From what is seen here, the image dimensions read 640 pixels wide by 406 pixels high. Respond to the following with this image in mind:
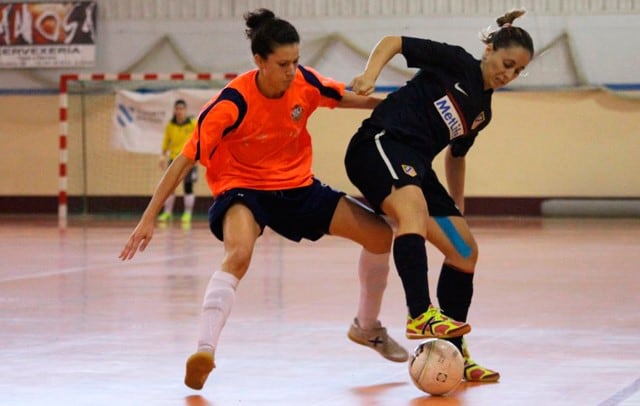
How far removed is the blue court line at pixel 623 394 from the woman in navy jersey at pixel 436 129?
1.72 feet

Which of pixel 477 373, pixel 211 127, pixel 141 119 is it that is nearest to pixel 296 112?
pixel 211 127

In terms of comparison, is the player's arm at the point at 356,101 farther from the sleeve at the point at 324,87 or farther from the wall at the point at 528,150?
the wall at the point at 528,150

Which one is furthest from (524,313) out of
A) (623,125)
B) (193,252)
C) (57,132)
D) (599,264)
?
(57,132)

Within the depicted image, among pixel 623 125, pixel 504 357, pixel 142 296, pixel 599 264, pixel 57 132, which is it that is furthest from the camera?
pixel 57 132

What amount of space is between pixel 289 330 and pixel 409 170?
5.75 feet

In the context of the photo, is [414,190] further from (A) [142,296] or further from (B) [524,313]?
(A) [142,296]

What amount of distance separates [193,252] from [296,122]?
6862 millimetres

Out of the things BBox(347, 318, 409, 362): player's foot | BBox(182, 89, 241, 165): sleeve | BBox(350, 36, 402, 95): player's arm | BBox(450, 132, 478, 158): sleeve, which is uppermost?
BBox(350, 36, 402, 95): player's arm

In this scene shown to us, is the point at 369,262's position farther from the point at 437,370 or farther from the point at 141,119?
the point at 141,119

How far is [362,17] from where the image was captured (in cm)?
1930

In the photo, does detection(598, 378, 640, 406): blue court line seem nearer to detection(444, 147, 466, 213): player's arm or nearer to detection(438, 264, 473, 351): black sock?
detection(438, 264, 473, 351): black sock

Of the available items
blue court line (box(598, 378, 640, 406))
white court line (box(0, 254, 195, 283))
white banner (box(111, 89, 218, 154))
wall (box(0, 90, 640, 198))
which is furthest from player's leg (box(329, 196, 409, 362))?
white banner (box(111, 89, 218, 154))

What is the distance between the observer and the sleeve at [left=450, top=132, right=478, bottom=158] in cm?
525

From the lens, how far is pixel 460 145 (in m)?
5.27
